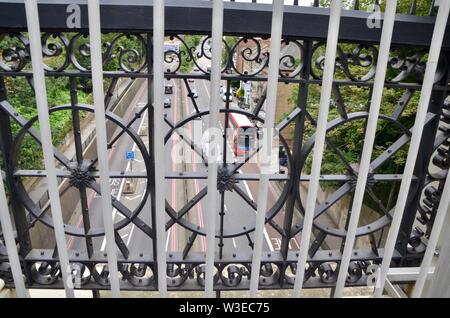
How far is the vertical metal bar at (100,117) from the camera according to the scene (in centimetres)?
119

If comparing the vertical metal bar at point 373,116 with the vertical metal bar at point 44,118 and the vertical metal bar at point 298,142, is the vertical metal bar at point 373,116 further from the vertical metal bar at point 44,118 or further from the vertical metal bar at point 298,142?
the vertical metal bar at point 44,118

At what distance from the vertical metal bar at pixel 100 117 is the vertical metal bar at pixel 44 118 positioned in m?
0.18

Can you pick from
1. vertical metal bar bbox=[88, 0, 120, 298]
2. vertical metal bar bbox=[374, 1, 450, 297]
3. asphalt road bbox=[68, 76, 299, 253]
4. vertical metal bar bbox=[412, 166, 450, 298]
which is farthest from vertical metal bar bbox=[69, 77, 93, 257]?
asphalt road bbox=[68, 76, 299, 253]

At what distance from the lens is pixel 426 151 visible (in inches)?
90.1

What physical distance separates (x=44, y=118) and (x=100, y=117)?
21cm

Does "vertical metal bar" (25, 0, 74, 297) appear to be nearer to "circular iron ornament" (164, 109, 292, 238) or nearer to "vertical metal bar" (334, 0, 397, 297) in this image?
"circular iron ornament" (164, 109, 292, 238)

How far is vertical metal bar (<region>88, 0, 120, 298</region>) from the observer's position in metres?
1.19

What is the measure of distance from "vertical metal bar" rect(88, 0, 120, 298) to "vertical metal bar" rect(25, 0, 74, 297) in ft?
0.60

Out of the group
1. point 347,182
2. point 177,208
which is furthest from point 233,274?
point 177,208
